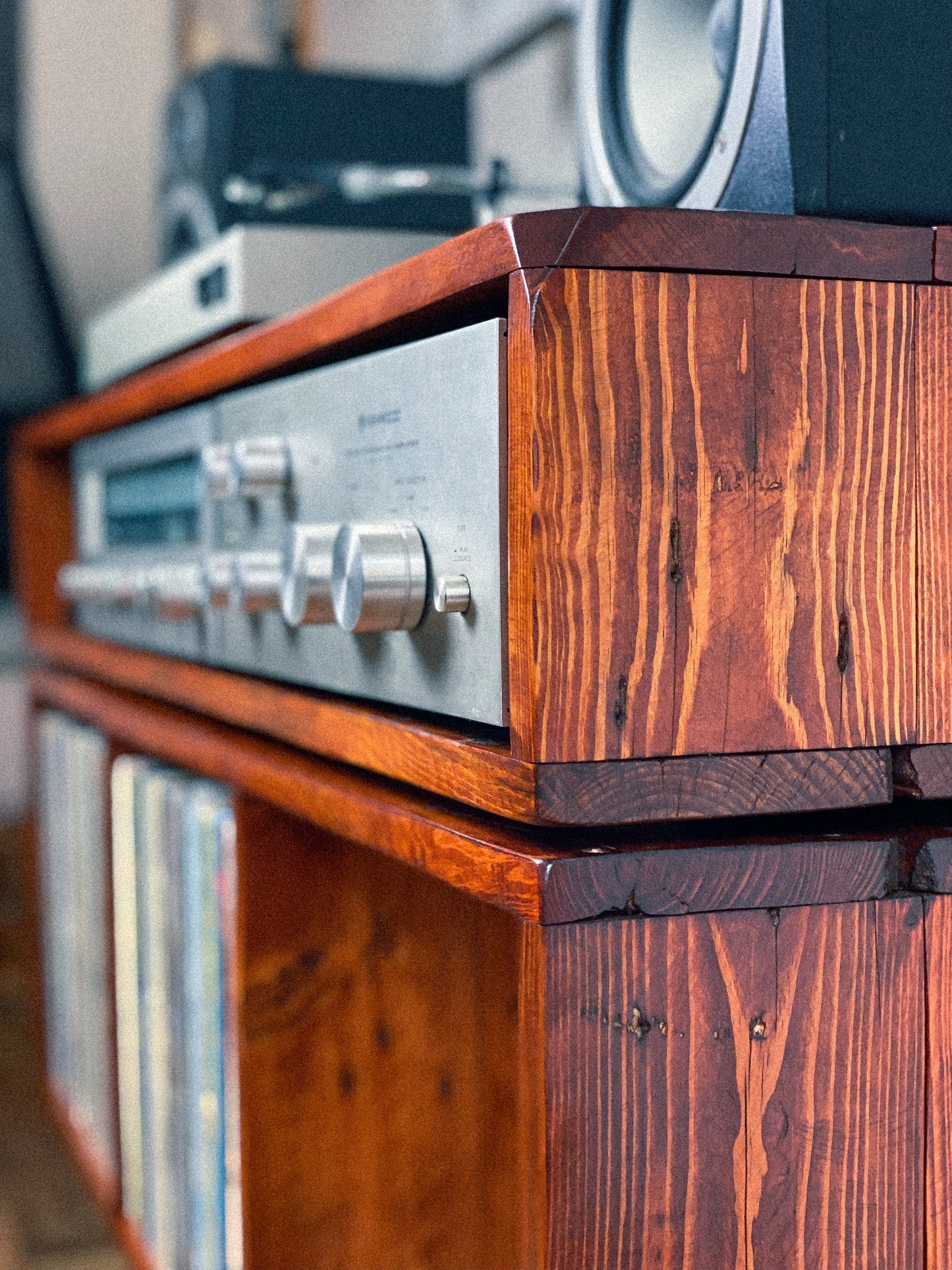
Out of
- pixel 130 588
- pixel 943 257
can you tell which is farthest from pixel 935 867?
pixel 130 588

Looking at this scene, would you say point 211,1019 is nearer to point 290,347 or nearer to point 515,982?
point 515,982

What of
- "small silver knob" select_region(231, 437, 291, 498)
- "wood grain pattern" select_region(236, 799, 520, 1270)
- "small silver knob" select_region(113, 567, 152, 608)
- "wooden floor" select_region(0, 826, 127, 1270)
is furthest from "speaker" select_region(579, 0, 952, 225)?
"wooden floor" select_region(0, 826, 127, 1270)

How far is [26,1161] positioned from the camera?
1.45 meters

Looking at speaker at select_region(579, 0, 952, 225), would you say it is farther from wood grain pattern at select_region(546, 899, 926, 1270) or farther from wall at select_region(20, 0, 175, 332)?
wall at select_region(20, 0, 175, 332)

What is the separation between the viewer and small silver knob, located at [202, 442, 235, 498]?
2.64 ft

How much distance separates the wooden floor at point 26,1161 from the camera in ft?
4.16

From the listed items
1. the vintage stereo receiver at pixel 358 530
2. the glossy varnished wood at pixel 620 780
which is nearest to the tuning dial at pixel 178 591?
the vintage stereo receiver at pixel 358 530

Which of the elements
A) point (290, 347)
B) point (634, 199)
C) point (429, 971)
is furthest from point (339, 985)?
point (634, 199)

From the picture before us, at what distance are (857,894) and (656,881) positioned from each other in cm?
8

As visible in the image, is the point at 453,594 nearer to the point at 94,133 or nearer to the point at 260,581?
the point at 260,581

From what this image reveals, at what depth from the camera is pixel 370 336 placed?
2.18 feet

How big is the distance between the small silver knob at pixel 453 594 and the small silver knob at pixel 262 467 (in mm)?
246

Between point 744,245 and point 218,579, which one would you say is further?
point 218,579

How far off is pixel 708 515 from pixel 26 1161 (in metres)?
1.25
